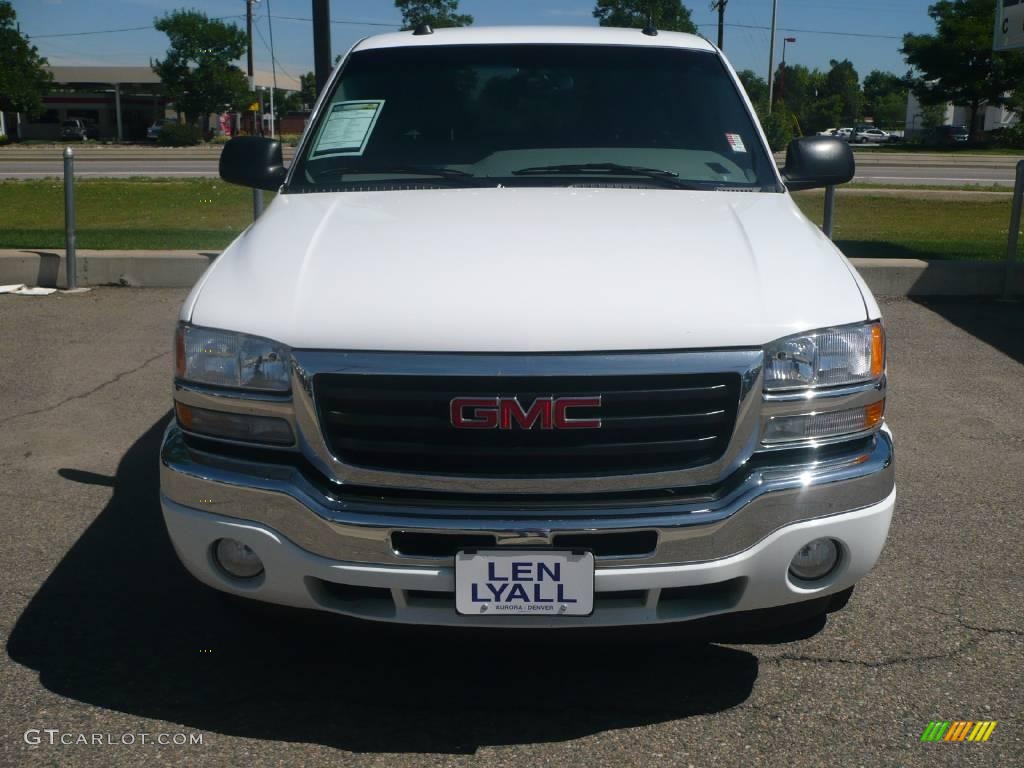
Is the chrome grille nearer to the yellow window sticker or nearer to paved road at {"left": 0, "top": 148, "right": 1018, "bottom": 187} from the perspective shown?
the yellow window sticker

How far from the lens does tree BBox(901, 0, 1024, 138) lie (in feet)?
206

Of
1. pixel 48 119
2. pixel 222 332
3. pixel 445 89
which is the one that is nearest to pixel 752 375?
pixel 222 332

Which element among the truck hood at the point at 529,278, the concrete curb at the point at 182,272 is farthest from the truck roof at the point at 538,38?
the concrete curb at the point at 182,272

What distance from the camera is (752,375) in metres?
2.78

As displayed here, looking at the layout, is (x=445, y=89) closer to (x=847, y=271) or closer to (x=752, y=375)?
(x=847, y=271)

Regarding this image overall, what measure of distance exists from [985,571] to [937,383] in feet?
10.1

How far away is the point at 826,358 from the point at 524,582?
957mm

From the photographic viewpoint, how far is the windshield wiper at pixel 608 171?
4.02m

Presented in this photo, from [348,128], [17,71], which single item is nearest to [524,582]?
[348,128]

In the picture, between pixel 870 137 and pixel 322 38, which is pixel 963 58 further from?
A: pixel 322 38

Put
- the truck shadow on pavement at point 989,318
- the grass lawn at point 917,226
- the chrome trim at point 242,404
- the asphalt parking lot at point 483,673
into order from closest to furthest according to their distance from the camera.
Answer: the chrome trim at point 242,404 → the asphalt parking lot at point 483,673 → the truck shadow on pavement at point 989,318 → the grass lawn at point 917,226

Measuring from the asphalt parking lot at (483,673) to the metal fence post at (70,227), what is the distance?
5140 millimetres

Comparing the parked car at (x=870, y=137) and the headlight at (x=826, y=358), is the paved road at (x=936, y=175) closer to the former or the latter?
the headlight at (x=826, y=358)

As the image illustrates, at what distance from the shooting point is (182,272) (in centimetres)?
971
